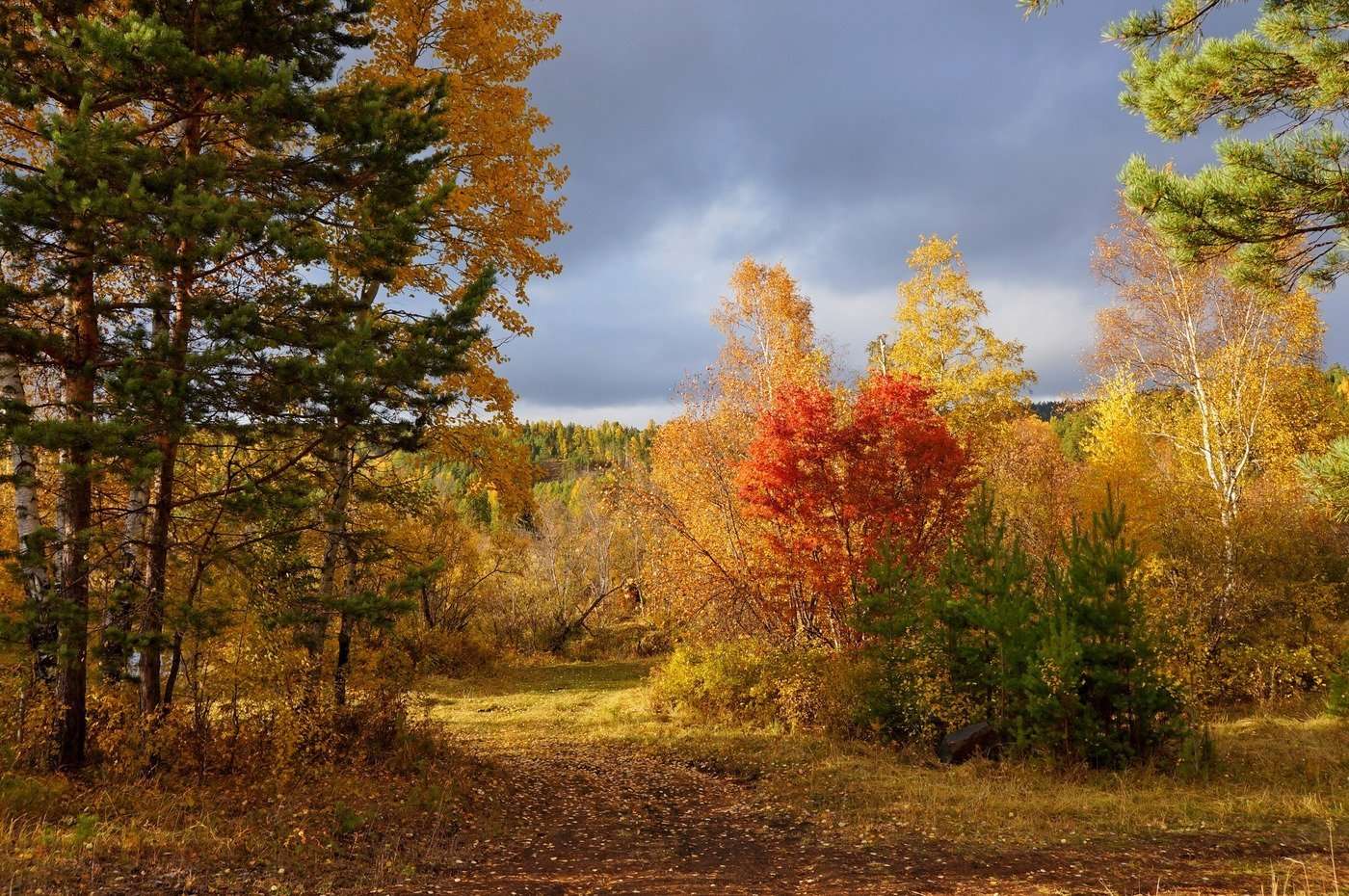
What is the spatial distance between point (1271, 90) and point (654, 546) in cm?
1192

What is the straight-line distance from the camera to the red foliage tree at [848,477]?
11.6 meters

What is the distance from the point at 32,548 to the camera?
5.87 meters

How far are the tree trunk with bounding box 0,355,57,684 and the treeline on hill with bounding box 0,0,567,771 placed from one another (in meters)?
0.02

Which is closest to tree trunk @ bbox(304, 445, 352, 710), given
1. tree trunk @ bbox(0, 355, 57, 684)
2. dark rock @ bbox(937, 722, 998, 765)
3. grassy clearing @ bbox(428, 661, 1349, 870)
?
tree trunk @ bbox(0, 355, 57, 684)

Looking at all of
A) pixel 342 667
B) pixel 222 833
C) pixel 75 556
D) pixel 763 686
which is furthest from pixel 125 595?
pixel 763 686

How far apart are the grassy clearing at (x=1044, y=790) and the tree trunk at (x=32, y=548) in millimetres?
6860

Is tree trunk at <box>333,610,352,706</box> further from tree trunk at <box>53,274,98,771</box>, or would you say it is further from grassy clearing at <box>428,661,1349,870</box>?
grassy clearing at <box>428,661,1349,870</box>

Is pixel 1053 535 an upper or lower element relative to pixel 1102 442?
lower

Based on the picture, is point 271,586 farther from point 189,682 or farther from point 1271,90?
point 1271,90

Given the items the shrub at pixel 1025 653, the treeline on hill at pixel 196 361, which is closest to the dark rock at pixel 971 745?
the shrub at pixel 1025 653

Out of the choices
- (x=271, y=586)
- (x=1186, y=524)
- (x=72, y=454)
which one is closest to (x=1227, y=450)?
(x=1186, y=524)

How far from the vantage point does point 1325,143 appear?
5949 mm

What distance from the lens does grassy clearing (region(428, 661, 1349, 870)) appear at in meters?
6.54

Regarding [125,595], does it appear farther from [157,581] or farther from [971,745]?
[971,745]
